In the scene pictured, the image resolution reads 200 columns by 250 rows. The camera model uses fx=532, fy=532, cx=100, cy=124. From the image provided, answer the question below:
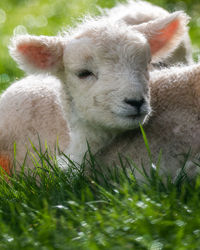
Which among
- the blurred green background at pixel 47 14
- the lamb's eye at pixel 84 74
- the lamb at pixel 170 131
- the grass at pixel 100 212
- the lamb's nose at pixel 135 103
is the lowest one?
the grass at pixel 100 212

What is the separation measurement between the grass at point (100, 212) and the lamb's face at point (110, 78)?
311mm

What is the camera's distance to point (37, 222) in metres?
3.33

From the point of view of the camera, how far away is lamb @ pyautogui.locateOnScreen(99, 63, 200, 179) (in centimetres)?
395

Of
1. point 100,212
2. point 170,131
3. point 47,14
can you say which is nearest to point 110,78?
Answer: point 170,131

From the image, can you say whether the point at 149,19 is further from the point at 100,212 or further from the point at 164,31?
the point at 100,212

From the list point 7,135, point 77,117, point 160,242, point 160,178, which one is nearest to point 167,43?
point 77,117

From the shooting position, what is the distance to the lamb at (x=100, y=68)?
12.7ft

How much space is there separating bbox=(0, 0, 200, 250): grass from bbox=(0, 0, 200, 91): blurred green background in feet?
17.1

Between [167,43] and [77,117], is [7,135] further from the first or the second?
[167,43]

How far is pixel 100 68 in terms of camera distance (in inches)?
158

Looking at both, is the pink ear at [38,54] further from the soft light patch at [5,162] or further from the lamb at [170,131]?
the soft light patch at [5,162]

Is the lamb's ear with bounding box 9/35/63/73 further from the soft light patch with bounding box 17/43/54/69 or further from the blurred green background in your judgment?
the blurred green background

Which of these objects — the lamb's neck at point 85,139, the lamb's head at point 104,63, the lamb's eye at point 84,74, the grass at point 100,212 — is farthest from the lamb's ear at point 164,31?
the grass at point 100,212

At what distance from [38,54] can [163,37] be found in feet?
3.59
